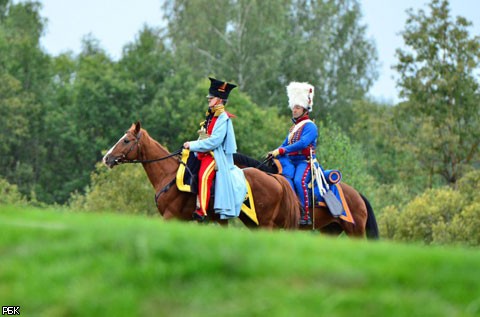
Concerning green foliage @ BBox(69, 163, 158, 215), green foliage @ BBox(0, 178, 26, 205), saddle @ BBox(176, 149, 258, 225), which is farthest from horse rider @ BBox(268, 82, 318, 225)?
green foliage @ BBox(0, 178, 26, 205)

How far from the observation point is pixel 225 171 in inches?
727

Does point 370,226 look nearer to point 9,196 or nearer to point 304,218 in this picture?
point 304,218

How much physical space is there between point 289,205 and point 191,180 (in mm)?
1719

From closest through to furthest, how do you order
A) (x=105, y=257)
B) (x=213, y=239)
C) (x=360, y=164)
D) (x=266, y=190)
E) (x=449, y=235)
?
(x=105, y=257) → (x=213, y=239) → (x=266, y=190) → (x=449, y=235) → (x=360, y=164)

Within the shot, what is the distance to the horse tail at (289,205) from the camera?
1889cm

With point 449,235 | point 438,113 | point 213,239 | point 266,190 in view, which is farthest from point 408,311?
point 438,113

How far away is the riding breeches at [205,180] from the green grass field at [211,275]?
8276 mm

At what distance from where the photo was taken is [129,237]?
9.38 meters

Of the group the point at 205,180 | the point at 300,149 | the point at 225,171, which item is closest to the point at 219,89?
the point at 225,171

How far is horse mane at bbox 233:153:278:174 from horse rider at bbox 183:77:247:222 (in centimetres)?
73

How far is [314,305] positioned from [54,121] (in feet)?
226

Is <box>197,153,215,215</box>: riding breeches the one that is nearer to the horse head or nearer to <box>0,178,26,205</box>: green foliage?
the horse head

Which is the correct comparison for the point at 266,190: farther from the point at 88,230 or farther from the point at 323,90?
the point at 323,90

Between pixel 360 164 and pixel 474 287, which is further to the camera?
pixel 360 164
